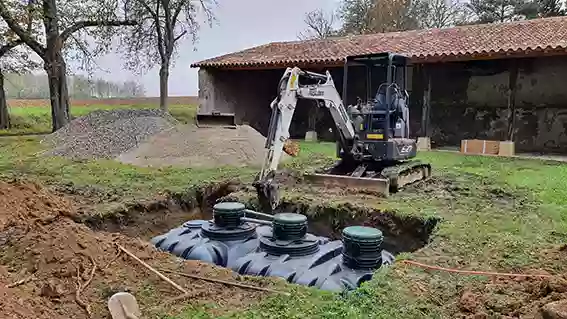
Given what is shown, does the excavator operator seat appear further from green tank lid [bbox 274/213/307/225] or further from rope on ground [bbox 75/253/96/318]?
rope on ground [bbox 75/253/96/318]

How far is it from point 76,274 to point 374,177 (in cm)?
534

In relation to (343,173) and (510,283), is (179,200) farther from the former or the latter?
(510,283)

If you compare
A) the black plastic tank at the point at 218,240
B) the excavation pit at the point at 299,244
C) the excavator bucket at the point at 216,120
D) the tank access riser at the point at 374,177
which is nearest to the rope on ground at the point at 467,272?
the excavation pit at the point at 299,244

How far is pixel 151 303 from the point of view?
3648mm

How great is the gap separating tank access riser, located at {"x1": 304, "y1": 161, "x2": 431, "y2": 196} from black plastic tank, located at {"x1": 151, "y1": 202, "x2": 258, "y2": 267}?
7.96 ft

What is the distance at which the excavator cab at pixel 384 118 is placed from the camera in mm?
8109

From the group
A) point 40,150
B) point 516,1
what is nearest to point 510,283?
point 40,150

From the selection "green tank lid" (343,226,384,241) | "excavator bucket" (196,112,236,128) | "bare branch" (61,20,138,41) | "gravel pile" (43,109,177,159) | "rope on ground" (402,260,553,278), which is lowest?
"rope on ground" (402,260,553,278)

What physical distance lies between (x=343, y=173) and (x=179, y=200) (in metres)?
2.99

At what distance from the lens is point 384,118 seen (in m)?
8.12

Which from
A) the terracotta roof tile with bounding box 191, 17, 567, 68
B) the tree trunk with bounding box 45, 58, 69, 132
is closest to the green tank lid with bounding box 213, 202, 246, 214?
the terracotta roof tile with bounding box 191, 17, 567, 68

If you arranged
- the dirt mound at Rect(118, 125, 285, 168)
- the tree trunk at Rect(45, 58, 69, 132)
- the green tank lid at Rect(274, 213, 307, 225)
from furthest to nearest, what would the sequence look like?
the tree trunk at Rect(45, 58, 69, 132) → the dirt mound at Rect(118, 125, 285, 168) → the green tank lid at Rect(274, 213, 307, 225)

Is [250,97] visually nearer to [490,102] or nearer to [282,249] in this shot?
[490,102]

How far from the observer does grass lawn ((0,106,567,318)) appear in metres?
3.48
